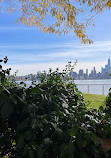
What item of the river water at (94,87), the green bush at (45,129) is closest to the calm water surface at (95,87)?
the river water at (94,87)

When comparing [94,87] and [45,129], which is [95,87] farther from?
[45,129]

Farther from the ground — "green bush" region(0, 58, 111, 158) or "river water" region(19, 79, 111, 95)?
"green bush" region(0, 58, 111, 158)

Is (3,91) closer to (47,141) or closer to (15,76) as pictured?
(47,141)

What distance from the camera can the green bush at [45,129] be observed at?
1116 mm

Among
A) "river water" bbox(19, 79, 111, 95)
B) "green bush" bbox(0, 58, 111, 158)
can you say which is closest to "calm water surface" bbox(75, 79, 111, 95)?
"river water" bbox(19, 79, 111, 95)

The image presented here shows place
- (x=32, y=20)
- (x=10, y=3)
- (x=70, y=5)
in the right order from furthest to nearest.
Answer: (x=32, y=20) → (x=10, y=3) → (x=70, y=5)

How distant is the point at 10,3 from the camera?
774 centimetres

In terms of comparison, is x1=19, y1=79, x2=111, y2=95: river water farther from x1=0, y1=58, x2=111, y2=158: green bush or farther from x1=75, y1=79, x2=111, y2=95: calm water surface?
x1=0, y1=58, x2=111, y2=158: green bush

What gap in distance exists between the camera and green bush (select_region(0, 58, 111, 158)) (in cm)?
112

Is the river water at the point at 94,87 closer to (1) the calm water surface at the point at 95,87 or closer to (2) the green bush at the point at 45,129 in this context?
(1) the calm water surface at the point at 95,87

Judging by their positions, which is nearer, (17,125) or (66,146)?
(66,146)

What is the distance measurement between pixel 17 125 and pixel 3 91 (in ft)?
0.93

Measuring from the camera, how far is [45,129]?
4.03ft

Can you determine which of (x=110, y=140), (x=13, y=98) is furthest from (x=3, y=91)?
(x=110, y=140)
